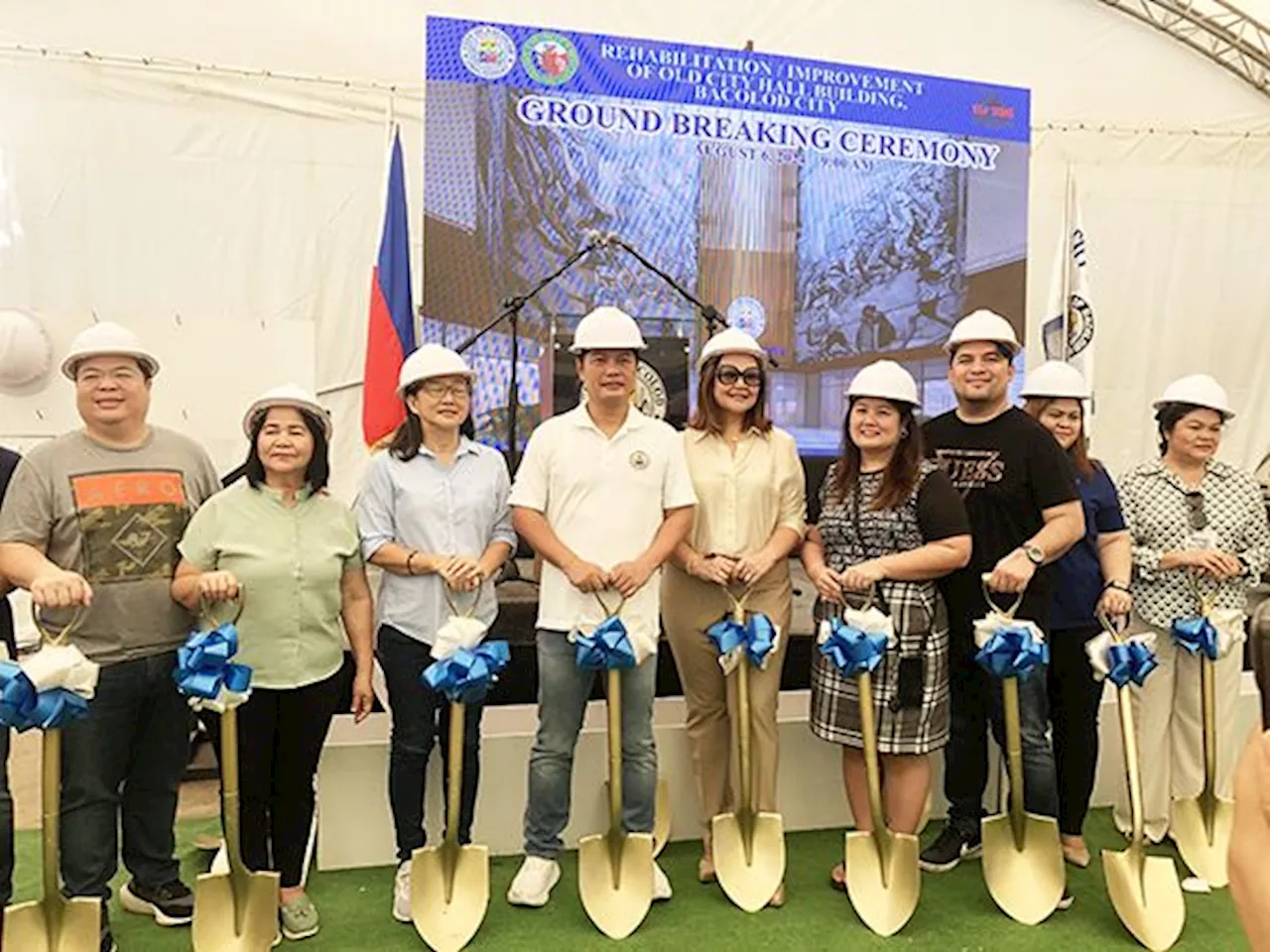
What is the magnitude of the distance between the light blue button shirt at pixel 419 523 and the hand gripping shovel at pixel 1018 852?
4.44 ft

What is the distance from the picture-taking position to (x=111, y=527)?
2.17m

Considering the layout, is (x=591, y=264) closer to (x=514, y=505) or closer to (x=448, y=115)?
(x=448, y=115)

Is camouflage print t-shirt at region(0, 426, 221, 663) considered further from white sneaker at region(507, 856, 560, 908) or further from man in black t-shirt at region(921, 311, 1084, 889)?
man in black t-shirt at region(921, 311, 1084, 889)

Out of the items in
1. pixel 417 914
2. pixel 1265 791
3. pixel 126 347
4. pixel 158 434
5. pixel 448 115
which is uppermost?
pixel 448 115

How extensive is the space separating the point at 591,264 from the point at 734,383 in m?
2.53

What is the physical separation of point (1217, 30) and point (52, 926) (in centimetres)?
709

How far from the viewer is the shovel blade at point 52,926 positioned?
2.04m

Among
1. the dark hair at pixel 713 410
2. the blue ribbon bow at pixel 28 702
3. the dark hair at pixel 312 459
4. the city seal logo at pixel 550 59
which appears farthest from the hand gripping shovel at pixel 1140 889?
the city seal logo at pixel 550 59

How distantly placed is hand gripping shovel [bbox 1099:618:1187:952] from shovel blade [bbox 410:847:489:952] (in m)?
1.57

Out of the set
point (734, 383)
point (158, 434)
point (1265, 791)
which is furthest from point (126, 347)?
point (1265, 791)

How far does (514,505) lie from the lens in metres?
2.51

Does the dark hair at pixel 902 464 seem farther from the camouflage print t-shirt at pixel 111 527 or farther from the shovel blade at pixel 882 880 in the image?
the camouflage print t-shirt at pixel 111 527

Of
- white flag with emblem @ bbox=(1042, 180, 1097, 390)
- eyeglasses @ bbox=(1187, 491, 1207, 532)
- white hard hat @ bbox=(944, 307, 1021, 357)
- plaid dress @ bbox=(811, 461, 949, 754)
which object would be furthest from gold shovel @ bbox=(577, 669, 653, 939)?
white flag with emblem @ bbox=(1042, 180, 1097, 390)

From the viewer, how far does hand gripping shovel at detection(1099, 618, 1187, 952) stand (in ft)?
7.87
